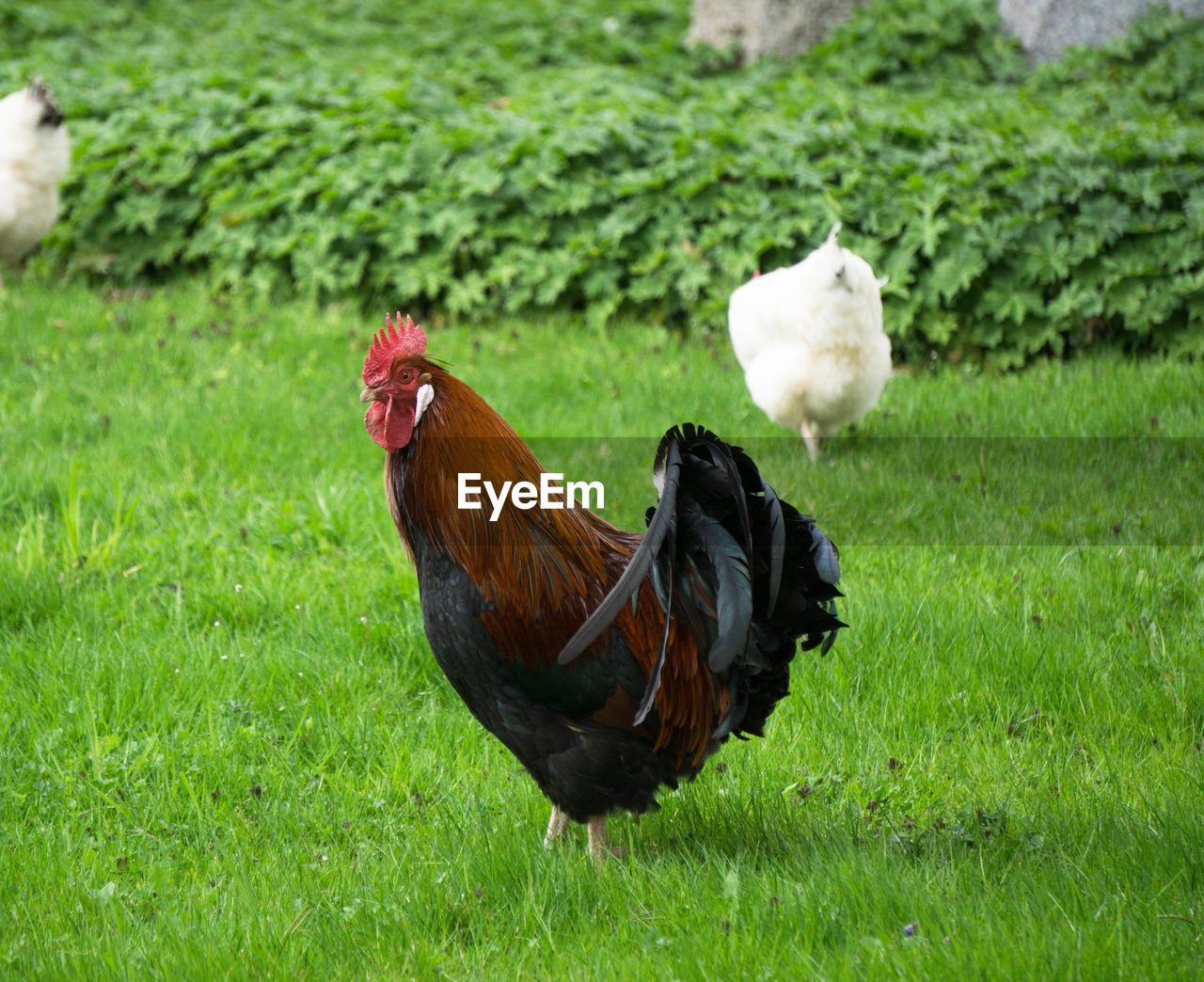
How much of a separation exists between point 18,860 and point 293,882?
789mm

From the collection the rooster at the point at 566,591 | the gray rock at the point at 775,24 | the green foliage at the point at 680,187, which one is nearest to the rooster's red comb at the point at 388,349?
the rooster at the point at 566,591

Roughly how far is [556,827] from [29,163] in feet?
23.5

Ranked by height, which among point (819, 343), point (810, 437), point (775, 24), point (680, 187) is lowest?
point (810, 437)

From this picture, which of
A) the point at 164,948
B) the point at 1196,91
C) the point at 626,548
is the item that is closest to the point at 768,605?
the point at 626,548

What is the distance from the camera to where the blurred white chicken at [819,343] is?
18.2 feet

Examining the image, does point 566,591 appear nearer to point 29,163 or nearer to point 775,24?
point 29,163

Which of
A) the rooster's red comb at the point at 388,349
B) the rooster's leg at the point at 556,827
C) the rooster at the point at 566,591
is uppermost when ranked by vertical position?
the rooster's red comb at the point at 388,349

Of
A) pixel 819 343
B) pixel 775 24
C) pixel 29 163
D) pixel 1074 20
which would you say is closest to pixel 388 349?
pixel 819 343

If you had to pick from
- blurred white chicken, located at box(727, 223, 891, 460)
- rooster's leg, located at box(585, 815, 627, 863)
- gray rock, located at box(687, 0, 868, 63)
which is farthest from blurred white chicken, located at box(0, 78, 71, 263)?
gray rock, located at box(687, 0, 868, 63)

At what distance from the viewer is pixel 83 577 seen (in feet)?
15.3

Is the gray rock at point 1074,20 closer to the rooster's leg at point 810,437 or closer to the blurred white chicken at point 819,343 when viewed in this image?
the blurred white chicken at point 819,343

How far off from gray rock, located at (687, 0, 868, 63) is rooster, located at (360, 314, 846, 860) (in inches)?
431

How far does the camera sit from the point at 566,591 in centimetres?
289

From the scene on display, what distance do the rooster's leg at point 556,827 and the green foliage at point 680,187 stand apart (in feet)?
15.6
